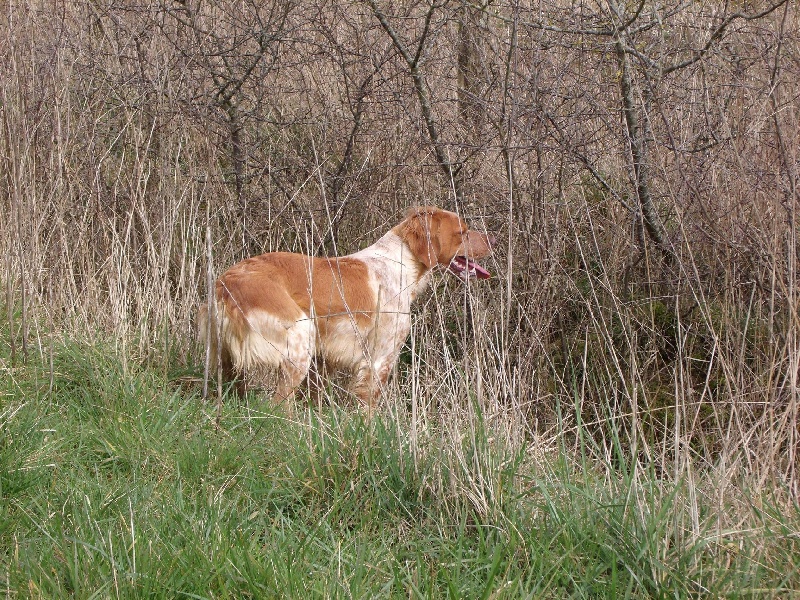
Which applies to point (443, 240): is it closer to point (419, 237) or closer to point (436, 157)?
point (419, 237)

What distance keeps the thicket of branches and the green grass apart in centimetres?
114

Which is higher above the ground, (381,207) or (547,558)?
(381,207)

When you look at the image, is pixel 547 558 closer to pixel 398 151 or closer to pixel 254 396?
pixel 254 396

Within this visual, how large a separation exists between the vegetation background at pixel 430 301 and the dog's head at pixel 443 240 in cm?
21

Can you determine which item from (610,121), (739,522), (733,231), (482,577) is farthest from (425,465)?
(610,121)

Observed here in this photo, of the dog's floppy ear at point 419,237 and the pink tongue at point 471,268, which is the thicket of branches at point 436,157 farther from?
the dog's floppy ear at point 419,237

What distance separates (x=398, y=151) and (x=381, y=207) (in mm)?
400

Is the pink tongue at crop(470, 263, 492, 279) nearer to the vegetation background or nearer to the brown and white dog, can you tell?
the brown and white dog

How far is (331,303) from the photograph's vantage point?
4.56 meters

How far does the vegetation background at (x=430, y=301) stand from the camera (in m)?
2.49

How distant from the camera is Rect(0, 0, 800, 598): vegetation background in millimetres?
2488

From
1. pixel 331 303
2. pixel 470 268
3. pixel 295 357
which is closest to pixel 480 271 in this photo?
pixel 470 268

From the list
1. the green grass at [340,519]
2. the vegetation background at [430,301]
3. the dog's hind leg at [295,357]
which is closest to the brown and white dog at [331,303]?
the dog's hind leg at [295,357]

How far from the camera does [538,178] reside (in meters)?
4.93
